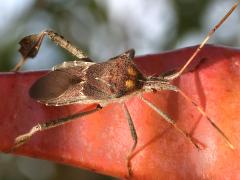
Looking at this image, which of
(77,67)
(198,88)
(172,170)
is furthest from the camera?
(77,67)

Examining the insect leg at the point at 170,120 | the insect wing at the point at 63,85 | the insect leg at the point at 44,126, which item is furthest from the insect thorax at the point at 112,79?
the insect leg at the point at 170,120

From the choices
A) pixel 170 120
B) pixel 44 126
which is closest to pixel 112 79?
pixel 44 126

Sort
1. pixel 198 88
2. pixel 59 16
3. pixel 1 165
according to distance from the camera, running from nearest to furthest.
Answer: pixel 198 88
pixel 1 165
pixel 59 16

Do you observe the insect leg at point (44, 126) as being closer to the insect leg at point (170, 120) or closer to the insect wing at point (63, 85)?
the insect wing at point (63, 85)

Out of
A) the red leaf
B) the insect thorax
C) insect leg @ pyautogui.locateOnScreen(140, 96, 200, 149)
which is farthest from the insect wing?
insect leg @ pyautogui.locateOnScreen(140, 96, 200, 149)

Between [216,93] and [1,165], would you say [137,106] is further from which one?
[1,165]

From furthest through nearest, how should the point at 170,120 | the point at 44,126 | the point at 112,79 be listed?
the point at 112,79
the point at 44,126
the point at 170,120

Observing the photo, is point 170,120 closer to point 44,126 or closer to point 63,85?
point 44,126

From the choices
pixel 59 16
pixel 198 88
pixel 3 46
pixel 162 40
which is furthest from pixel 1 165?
pixel 198 88
